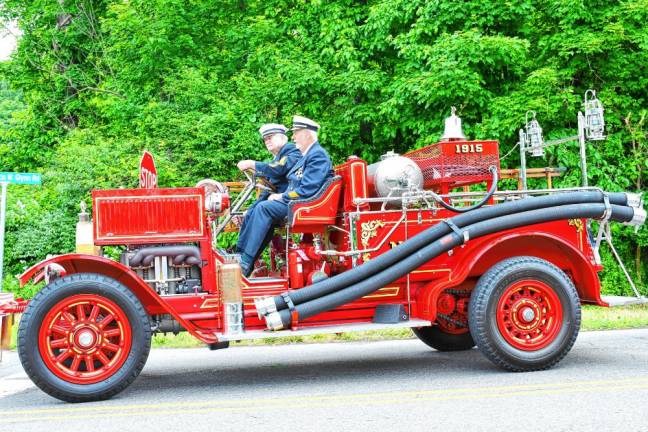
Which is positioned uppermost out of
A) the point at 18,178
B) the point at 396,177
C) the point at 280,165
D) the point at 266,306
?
the point at 18,178

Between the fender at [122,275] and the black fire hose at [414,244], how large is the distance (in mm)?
606

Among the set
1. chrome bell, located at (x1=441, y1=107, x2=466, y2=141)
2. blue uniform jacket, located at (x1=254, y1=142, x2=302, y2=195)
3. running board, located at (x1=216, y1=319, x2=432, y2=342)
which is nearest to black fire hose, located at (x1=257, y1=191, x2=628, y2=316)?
running board, located at (x1=216, y1=319, x2=432, y2=342)

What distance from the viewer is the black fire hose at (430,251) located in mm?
6453

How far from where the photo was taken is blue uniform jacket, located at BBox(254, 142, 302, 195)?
7.58 meters

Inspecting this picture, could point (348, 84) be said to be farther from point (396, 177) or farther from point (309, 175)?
point (396, 177)

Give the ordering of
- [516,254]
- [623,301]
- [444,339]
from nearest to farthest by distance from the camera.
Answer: [623,301], [516,254], [444,339]

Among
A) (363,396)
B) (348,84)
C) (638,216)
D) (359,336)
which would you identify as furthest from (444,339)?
(348,84)

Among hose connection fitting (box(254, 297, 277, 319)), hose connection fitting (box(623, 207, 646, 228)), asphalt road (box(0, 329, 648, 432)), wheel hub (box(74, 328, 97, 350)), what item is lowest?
asphalt road (box(0, 329, 648, 432))

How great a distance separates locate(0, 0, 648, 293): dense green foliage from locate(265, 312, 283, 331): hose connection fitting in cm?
819

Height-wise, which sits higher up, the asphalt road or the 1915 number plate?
the 1915 number plate

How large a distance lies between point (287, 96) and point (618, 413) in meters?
11.2

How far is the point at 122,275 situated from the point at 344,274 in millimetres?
1764

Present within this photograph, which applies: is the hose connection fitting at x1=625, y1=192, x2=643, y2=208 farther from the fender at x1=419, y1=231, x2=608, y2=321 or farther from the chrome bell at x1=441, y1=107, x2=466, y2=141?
the chrome bell at x1=441, y1=107, x2=466, y2=141

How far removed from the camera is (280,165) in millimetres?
7582
